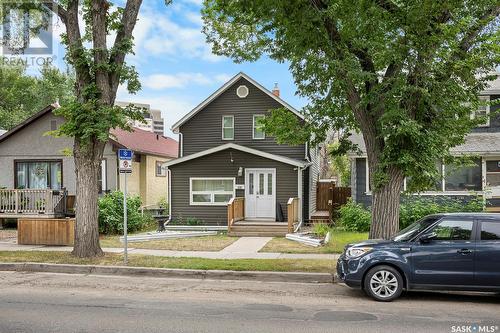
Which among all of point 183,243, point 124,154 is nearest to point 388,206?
point 124,154

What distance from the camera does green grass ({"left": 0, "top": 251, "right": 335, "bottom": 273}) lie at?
1100 centimetres

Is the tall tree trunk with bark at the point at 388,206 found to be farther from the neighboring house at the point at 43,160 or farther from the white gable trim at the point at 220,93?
the neighboring house at the point at 43,160

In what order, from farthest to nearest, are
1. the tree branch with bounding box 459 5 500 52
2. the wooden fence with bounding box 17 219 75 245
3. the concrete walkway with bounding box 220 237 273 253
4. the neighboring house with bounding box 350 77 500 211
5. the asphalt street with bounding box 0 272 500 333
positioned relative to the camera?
the neighboring house with bounding box 350 77 500 211 → the wooden fence with bounding box 17 219 75 245 → the concrete walkway with bounding box 220 237 273 253 → the tree branch with bounding box 459 5 500 52 → the asphalt street with bounding box 0 272 500 333

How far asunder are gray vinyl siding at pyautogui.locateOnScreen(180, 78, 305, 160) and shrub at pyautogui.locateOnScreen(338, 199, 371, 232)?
4.00 meters

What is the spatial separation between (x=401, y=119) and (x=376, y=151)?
156cm

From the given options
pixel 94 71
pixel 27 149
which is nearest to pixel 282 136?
pixel 94 71

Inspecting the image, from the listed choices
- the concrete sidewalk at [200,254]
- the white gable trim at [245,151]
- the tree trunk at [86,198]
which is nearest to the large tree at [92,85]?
the tree trunk at [86,198]

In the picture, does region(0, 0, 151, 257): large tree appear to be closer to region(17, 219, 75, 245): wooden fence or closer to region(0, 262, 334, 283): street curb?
region(0, 262, 334, 283): street curb

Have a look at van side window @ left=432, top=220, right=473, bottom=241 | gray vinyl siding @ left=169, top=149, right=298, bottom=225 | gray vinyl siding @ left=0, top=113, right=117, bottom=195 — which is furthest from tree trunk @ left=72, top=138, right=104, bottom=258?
gray vinyl siding @ left=0, top=113, right=117, bottom=195

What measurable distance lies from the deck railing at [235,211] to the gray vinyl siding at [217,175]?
0.76 metres

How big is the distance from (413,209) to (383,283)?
36.4 ft

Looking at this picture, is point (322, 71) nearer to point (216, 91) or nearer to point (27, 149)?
point (216, 91)

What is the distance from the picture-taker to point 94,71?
12.7m

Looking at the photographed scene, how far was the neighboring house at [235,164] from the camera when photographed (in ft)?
70.0
